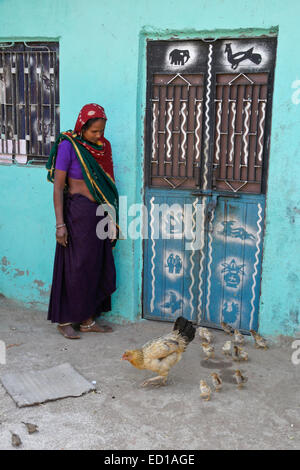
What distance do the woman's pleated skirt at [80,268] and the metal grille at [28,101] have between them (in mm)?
1027

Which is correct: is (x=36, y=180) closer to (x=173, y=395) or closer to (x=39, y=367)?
(x=39, y=367)

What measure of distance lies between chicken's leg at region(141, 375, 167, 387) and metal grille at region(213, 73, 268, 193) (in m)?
1.82

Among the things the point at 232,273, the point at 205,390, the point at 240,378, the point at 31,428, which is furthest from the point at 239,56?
the point at 31,428

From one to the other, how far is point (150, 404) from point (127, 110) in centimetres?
268

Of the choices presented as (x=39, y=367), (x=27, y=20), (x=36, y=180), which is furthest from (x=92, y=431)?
(x=27, y=20)

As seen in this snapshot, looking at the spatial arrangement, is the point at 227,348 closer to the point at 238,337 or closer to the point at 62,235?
the point at 238,337

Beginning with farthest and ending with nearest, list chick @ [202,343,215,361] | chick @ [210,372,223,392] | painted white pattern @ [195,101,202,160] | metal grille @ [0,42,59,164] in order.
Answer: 1. metal grille @ [0,42,59,164]
2. painted white pattern @ [195,101,202,160]
3. chick @ [202,343,215,361]
4. chick @ [210,372,223,392]

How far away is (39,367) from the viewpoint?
4.28 meters

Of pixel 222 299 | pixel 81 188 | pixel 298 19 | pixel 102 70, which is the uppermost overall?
pixel 298 19

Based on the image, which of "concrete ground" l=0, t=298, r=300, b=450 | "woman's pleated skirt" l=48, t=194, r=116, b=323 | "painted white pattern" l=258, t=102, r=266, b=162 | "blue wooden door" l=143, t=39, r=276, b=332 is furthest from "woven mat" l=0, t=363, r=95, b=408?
"painted white pattern" l=258, t=102, r=266, b=162

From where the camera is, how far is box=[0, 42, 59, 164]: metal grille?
525 cm

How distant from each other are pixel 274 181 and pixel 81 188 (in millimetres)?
1734

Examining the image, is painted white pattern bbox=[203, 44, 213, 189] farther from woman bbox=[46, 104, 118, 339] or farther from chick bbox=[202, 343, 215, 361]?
chick bbox=[202, 343, 215, 361]

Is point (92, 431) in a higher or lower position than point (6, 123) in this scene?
lower
